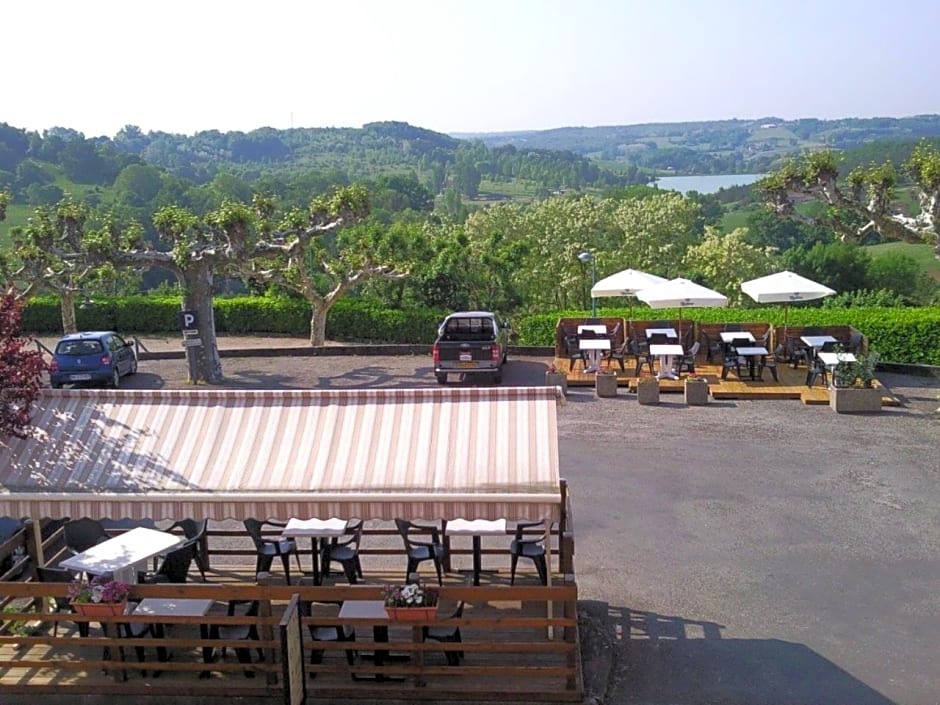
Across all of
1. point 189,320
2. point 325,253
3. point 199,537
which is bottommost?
point 199,537

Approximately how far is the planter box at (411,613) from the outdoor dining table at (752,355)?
13.7 metres

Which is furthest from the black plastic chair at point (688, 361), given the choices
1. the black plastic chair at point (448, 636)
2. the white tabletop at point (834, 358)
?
the black plastic chair at point (448, 636)

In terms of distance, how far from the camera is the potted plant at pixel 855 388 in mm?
18250

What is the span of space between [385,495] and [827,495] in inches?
318

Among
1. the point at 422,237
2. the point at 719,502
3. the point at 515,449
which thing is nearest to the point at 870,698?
the point at 515,449

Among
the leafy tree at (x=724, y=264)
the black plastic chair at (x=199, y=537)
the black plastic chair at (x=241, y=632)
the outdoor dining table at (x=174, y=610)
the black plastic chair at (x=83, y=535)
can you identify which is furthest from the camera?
the leafy tree at (x=724, y=264)

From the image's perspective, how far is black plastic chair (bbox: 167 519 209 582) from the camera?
10.2 metres

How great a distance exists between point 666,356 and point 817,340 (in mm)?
3338

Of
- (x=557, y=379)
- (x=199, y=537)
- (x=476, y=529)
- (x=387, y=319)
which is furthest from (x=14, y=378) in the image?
(x=387, y=319)

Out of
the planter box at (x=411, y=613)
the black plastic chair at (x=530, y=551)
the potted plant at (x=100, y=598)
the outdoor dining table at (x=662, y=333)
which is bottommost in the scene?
the black plastic chair at (x=530, y=551)

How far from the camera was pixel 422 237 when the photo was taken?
3078cm

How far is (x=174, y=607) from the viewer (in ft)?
29.0

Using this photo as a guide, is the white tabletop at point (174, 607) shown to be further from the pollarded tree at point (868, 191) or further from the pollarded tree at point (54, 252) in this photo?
the pollarded tree at point (54, 252)

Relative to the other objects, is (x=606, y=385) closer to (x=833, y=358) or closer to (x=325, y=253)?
(x=833, y=358)
